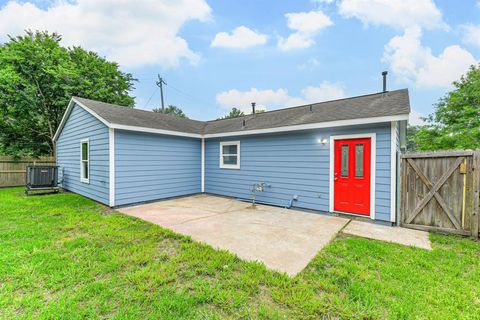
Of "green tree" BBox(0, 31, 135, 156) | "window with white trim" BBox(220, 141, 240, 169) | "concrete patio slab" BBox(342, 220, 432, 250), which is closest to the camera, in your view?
"concrete patio slab" BBox(342, 220, 432, 250)

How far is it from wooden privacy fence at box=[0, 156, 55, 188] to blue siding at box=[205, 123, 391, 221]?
32.3 feet

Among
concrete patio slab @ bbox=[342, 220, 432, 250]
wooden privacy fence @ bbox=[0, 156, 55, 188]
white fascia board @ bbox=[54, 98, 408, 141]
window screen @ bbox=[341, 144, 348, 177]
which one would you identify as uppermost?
white fascia board @ bbox=[54, 98, 408, 141]

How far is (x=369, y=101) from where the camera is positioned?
18.7 ft

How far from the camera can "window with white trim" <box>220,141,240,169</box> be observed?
24.2 ft

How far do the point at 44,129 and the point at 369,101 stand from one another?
15.8 meters

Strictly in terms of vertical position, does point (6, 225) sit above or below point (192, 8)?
below

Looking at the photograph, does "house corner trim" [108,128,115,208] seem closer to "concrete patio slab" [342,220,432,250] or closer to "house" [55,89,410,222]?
"house" [55,89,410,222]

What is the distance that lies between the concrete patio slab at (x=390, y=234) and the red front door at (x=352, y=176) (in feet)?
1.70

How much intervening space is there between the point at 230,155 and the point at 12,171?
10454 millimetres

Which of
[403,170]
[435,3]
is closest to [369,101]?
[403,170]

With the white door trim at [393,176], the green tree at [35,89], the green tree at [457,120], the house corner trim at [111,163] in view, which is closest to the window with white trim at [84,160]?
the house corner trim at [111,163]

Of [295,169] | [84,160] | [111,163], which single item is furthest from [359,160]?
[84,160]

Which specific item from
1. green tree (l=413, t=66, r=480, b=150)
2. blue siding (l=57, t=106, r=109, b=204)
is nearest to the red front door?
blue siding (l=57, t=106, r=109, b=204)

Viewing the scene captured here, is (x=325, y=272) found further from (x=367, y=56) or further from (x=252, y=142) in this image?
(x=367, y=56)
